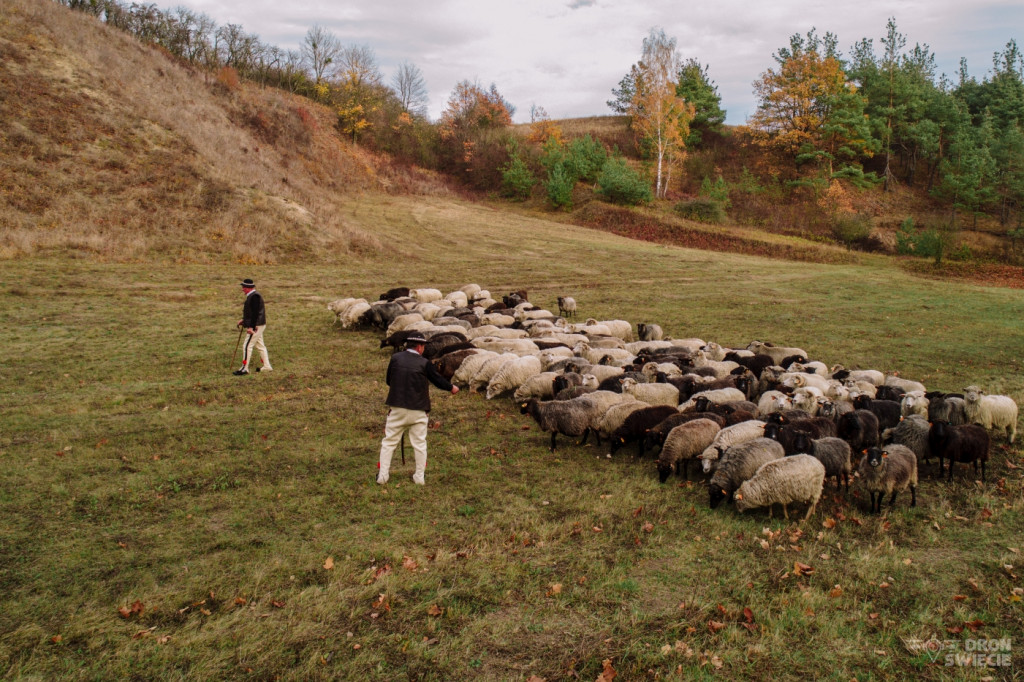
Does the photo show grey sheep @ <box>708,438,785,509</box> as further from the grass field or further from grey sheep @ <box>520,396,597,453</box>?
grey sheep @ <box>520,396,597,453</box>

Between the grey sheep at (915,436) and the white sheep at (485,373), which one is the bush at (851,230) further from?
the white sheep at (485,373)

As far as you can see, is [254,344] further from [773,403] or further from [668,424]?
[773,403]

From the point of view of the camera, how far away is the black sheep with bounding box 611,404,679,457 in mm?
10375

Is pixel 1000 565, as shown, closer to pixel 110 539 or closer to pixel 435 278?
pixel 110 539

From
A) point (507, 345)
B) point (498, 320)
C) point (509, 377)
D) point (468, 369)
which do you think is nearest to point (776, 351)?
point (507, 345)

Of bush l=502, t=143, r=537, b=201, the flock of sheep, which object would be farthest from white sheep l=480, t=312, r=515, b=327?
bush l=502, t=143, r=537, b=201

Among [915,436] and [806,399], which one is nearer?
[915,436]

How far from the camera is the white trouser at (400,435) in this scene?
895 centimetres

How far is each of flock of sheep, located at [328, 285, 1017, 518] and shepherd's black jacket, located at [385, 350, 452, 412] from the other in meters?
2.82

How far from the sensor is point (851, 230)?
153 ft

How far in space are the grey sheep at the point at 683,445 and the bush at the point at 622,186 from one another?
46.3 metres

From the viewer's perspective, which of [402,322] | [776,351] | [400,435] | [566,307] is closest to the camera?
[400,435]

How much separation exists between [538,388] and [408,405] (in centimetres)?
437

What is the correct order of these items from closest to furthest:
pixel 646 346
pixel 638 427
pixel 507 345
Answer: pixel 638 427 → pixel 507 345 → pixel 646 346
